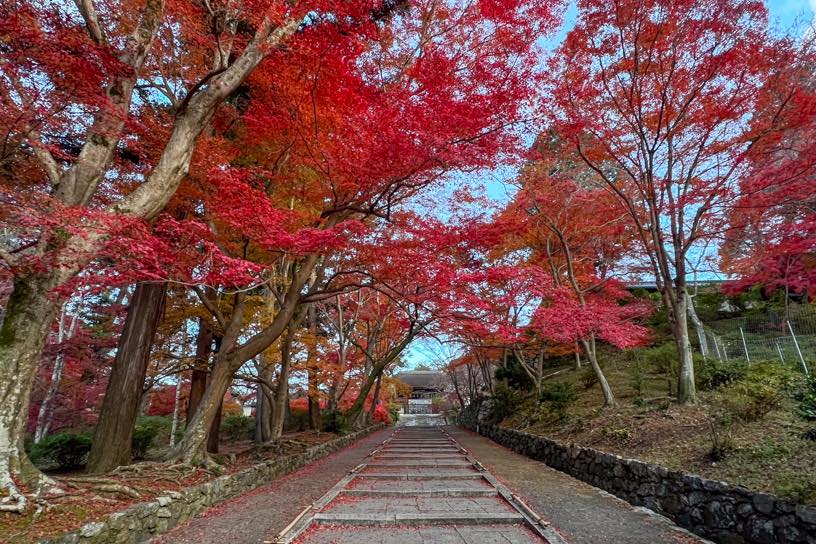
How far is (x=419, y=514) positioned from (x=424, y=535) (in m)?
0.70

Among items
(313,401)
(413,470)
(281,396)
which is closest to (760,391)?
(413,470)

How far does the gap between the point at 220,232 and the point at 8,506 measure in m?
6.20

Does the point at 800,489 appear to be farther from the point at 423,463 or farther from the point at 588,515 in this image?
the point at 423,463

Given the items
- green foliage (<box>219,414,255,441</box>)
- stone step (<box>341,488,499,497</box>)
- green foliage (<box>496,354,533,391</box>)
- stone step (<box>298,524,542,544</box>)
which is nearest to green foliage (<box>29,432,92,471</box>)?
stone step (<box>341,488,499,497</box>)

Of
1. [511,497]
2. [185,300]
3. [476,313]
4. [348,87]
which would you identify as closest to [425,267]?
[476,313]

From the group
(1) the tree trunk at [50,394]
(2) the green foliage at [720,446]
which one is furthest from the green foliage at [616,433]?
(1) the tree trunk at [50,394]

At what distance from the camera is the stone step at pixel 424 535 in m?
4.45

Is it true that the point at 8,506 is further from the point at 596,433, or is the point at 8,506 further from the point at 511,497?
the point at 596,433

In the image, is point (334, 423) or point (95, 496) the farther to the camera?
point (334, 423)

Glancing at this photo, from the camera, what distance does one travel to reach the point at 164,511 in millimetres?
5078

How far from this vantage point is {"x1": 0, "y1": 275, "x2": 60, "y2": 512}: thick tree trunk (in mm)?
4328

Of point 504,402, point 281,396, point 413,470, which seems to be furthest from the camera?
point 504,402

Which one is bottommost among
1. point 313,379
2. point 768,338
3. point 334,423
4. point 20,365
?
point 334,423

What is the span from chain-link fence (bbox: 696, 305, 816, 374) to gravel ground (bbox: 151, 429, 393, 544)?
12248 mm
